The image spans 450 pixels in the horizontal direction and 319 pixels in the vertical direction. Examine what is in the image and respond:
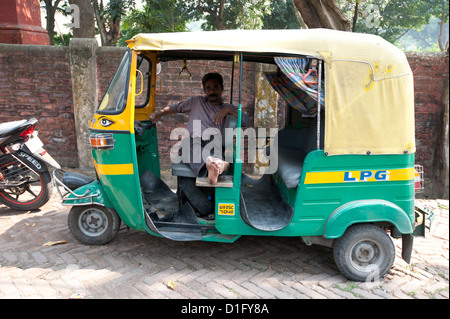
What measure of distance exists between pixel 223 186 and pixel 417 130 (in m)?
4.66

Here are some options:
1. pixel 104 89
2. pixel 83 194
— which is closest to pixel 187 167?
pixel 83 194

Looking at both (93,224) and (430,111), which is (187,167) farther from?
(430,111)

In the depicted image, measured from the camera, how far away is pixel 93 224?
4.07 metres

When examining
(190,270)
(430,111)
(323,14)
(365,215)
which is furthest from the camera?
(430,111)

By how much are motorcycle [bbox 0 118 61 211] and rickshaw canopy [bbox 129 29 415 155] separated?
255 cm

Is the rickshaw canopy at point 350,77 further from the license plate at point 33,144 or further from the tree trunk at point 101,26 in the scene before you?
the tree trunk at point 101,26

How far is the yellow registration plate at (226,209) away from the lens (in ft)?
11.5

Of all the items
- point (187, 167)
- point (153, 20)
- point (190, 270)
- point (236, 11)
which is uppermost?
point (236, 11)

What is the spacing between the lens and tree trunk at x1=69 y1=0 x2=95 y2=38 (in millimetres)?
9000

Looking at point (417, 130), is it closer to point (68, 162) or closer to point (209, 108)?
point (209, 108)

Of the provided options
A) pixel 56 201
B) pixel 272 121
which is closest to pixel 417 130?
pixel 272 121

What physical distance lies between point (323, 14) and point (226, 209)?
13.2 feet

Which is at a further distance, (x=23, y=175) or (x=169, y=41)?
(x=23, y=175)

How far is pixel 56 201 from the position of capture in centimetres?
559
